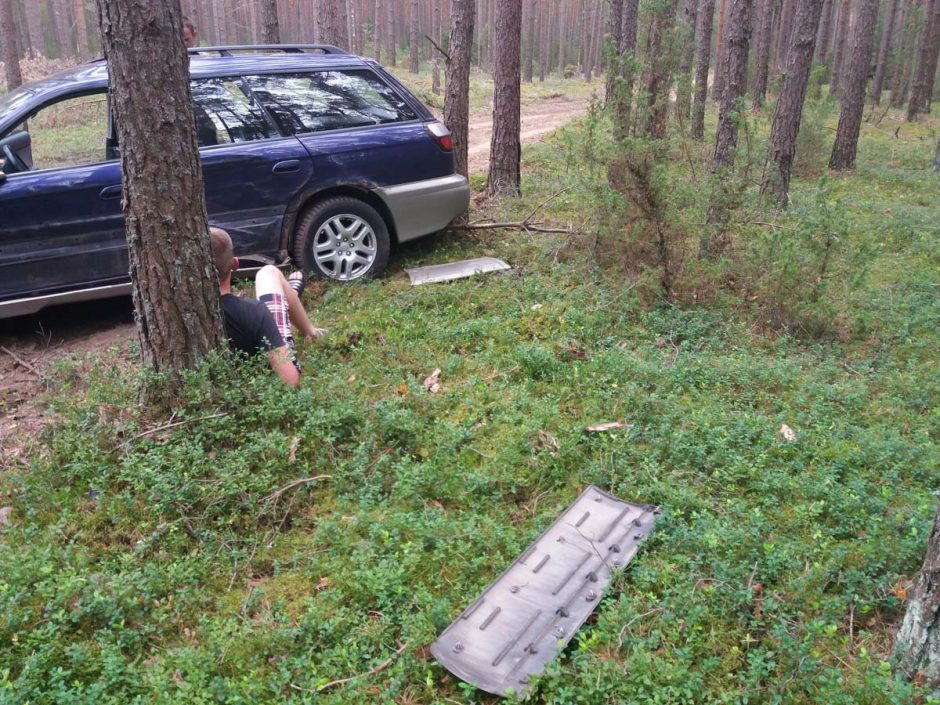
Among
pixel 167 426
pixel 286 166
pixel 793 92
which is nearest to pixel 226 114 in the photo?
pixel 286 166

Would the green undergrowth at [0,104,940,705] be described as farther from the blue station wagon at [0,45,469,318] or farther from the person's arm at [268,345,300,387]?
the blue station wagon at [0,45,469,318]

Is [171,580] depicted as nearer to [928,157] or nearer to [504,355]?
[504,355]

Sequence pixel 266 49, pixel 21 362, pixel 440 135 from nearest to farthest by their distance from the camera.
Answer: pixel 21 362
pixel 266 49
pixel 440 135

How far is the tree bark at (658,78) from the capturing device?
7.50 m

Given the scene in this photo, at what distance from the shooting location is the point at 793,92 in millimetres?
10438

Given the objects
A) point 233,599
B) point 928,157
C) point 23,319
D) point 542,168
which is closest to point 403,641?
point 233,599

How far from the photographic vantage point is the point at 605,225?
6.98 meters

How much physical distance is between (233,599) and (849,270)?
564 cm

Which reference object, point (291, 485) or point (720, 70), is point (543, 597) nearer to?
point (291, 485)

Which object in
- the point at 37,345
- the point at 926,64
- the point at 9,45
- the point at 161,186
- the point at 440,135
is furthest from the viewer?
the point at 926,64

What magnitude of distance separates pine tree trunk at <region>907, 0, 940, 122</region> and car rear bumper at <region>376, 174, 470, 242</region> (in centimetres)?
1840

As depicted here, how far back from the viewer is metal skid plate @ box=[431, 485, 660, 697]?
300 cm

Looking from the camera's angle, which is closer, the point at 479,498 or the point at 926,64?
the point at 479,498

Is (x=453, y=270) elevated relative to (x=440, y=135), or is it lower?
lower
